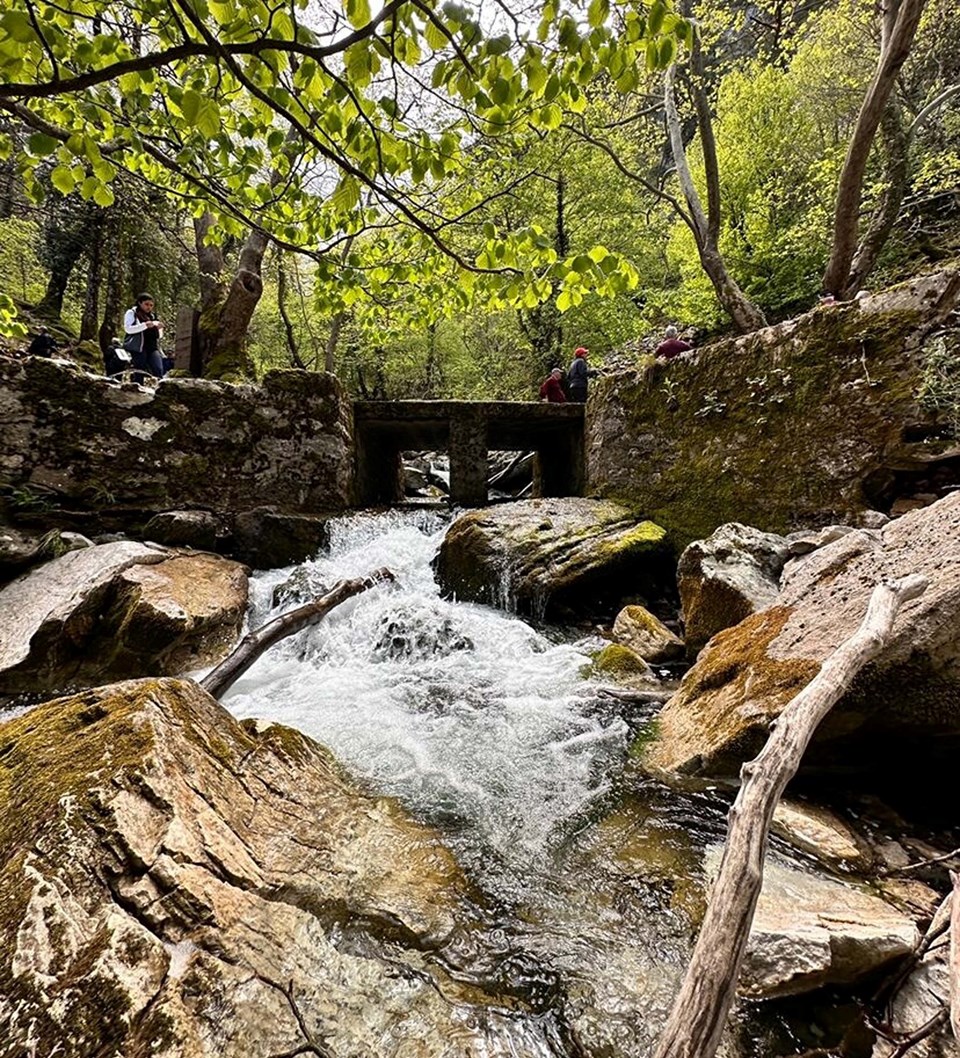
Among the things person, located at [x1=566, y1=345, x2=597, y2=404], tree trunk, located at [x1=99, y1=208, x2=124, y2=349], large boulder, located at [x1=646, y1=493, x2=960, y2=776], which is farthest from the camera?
tree trunk, located at [x1=99, y1=208, x2=124, y2=349]

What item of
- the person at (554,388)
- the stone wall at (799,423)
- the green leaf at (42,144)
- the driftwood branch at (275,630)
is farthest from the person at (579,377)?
the green leaf at (42,144)

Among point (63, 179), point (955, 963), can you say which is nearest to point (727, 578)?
point (955, 963)

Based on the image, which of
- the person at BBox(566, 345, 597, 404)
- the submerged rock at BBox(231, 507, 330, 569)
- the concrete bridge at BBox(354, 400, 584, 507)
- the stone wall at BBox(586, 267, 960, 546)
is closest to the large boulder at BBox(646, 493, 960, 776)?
the stone wall at BBox(586, 267, 960, 546)

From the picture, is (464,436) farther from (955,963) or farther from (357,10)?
(955,963)

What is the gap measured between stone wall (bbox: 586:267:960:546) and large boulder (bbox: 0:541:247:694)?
19.4ft

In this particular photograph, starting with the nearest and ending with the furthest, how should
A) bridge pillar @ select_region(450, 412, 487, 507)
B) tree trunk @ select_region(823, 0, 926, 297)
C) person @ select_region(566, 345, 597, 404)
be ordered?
tree trunk @ select_region(823, 0, 926, 297), bridge pillar @ select_region(450, 412, 487, 507), person @ select_region(566, 345, 597, 404)

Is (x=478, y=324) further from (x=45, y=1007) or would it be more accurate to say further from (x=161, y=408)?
(x=45, y=1007)

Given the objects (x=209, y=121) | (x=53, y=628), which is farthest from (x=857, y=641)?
(x=53, y=628)

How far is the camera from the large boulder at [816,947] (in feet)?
5.10

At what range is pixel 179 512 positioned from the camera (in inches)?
282

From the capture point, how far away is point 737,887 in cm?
126

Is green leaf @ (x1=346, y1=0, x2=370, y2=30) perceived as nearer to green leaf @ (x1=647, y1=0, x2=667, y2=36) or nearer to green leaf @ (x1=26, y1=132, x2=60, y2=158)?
green leaf @ (x1=647, y1=0, x2=667, y2=36)

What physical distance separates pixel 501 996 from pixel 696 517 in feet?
19.1

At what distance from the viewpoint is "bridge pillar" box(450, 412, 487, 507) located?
9562mm
